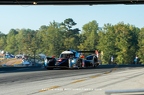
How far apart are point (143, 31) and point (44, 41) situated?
117ft

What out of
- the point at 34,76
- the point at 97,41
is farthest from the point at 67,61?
the point at 97,41

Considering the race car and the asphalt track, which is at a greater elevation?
the race car

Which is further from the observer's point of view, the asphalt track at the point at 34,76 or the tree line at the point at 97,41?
the tree line at the point at 97,41

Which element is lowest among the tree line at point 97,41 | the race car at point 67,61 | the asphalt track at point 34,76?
the asphalt track at point 34,76

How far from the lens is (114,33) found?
10344 cm

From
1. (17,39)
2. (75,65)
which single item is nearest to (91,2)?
(75,65)

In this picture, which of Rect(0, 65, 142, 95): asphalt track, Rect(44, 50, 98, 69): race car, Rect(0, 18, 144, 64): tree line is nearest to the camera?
Rect(0, 65, 142, 95): asphalt track

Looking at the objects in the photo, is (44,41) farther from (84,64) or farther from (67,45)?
(84,64)

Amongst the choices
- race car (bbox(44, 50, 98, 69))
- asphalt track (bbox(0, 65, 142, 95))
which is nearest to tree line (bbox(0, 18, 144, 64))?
race car (bbox(44, 50, 98, 69))

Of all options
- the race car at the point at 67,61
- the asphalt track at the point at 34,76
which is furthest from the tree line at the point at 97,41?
the asphalt track at the point at 34,76

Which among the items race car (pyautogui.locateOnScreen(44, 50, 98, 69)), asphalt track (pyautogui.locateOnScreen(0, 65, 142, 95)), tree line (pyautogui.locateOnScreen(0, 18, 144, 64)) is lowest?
asphalt track (pyautogui.locateOnScreen(0, 65, 142, 95))

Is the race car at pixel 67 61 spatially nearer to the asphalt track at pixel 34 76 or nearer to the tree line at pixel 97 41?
the asphalt track at pixel 34 76

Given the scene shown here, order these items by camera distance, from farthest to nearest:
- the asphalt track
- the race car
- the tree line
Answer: the tree line < the race car < the asphalt track

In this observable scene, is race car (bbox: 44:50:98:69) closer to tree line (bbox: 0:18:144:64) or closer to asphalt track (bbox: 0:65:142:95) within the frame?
asphalt track (bbox: 0:65:142:95)
